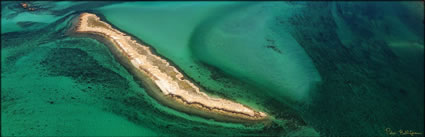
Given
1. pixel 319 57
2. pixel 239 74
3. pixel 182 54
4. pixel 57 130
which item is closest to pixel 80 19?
pixel 182 54
